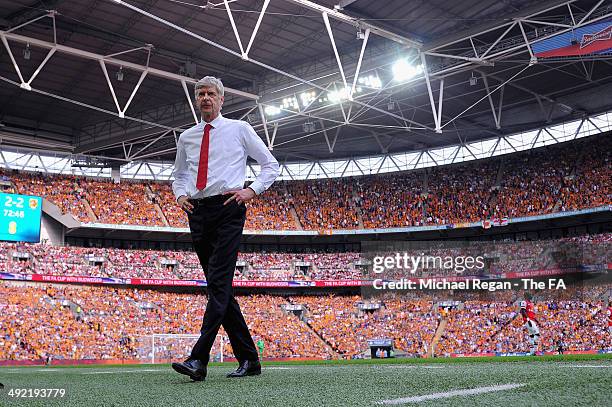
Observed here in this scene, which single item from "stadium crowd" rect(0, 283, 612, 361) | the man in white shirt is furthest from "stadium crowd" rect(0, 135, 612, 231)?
the man in white shirt

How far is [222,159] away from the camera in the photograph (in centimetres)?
515

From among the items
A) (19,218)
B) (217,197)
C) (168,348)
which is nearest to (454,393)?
(217,197)

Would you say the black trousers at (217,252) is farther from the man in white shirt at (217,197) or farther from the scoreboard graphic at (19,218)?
the scoreboard graphic at (19,218)

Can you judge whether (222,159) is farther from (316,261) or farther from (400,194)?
(400,194)

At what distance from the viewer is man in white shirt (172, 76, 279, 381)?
191 inches

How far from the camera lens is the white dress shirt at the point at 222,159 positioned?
5047 millimetres

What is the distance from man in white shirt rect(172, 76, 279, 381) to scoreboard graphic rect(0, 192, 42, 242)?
107ft

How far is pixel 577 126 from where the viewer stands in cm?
4069

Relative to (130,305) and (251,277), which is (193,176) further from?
(251,277)

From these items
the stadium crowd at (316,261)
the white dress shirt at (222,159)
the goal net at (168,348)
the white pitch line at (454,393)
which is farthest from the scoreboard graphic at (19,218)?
the white pitch line at (454,393)

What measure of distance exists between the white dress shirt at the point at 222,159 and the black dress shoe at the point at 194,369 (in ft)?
4.18

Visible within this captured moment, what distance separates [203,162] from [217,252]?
76cm

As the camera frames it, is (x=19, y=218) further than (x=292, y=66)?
Yes

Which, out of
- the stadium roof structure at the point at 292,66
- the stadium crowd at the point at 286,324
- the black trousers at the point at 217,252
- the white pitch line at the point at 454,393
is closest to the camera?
the white pitch line at the point at 454,393
